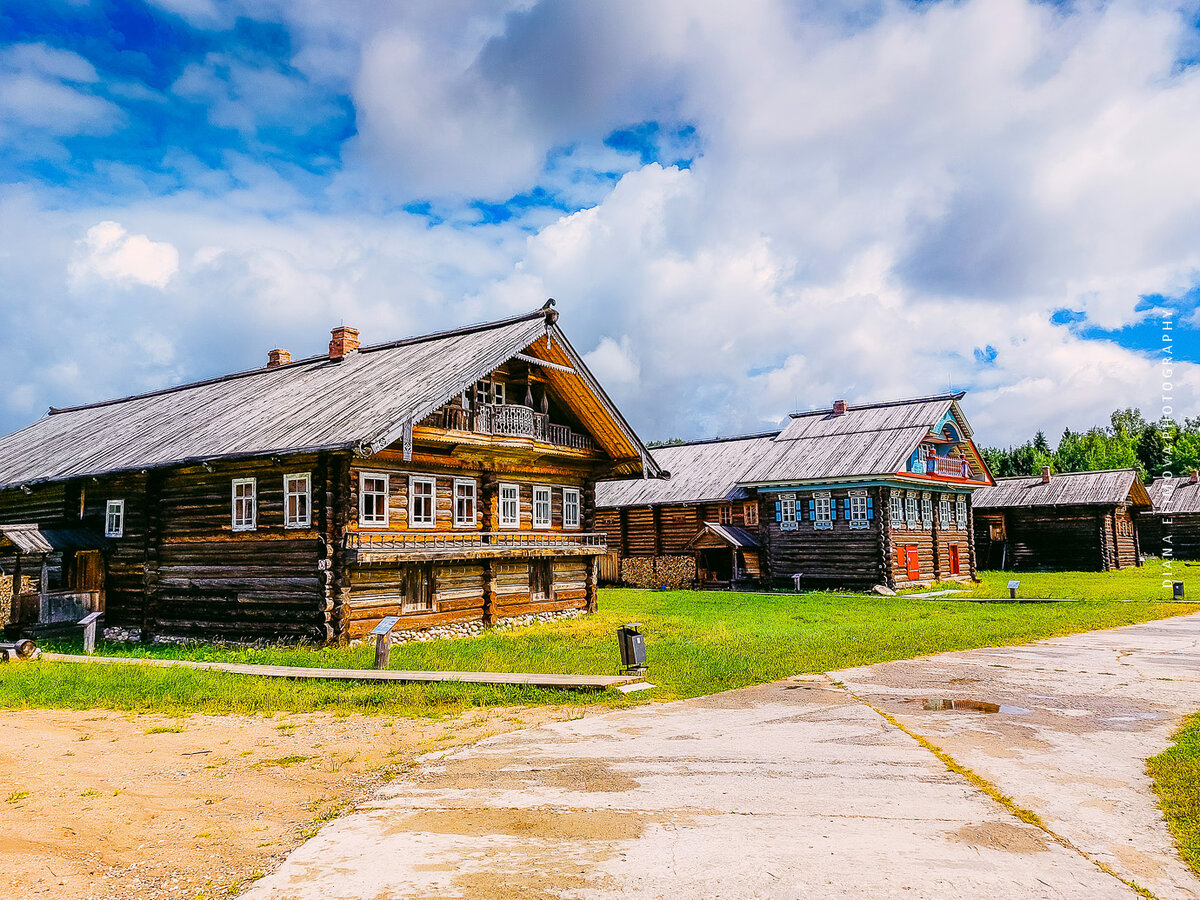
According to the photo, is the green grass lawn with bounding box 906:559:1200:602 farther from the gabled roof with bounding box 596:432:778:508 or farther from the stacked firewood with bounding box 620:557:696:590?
the stacked firewood with bounding box 620:557:696:590

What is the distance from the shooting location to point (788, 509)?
4056 cm

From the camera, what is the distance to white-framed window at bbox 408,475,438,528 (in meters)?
22.7

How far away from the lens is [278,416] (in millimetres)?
23234

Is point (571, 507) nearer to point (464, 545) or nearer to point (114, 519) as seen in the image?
point (464, 545)

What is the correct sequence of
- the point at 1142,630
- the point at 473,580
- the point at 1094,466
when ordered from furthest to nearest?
1. the point at 1094,466
2. the point at 473,580
3. the point at 1142,630

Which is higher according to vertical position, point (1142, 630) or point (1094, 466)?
point (1094, 466)

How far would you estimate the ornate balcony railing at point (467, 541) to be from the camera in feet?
68.4

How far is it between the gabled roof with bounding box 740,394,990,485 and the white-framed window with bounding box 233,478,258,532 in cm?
2437

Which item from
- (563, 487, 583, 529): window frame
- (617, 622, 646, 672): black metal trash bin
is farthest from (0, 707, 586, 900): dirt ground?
(563, 487, 583, 529): window frame

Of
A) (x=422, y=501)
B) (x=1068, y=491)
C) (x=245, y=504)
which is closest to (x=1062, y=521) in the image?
(x=1068, y=491)

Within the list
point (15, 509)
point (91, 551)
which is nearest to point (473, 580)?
point (91, 551)

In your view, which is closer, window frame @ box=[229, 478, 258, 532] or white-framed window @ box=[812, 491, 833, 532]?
window frame @ box=[229, 478, 258, 532]

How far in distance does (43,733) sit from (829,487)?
3226cm

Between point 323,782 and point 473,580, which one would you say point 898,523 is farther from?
point 323,782
